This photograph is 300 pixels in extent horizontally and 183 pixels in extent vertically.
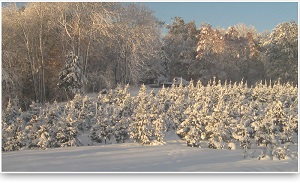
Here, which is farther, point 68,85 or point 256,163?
point 68,85

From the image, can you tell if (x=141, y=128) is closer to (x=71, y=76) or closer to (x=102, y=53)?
(x=71, y=76)

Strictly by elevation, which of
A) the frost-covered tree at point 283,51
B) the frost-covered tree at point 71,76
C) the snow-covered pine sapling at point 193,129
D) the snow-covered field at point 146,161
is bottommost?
the snow-covered field at point 146,161

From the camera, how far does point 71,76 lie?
17.5 meters

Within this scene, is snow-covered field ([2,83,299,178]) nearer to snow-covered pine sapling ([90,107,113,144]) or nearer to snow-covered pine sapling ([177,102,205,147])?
snow-covered pine sapling ([177,102,205,147])

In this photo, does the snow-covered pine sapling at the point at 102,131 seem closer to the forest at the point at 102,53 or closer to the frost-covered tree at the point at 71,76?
the forest at the point at 102,53

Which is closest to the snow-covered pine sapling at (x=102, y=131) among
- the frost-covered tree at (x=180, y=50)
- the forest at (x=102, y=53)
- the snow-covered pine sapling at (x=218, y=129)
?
the snow-covered pine sapling at (x=218, y=129)

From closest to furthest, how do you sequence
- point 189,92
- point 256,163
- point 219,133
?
point 256,163, point 219,133, point 189,92

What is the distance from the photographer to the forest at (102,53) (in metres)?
17.0

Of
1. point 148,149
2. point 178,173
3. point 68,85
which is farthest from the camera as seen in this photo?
point 68,85

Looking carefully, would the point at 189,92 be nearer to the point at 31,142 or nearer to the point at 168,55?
the point at 31,142

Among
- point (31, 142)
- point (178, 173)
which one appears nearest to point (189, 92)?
point (31, 142)

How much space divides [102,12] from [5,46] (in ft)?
16.2

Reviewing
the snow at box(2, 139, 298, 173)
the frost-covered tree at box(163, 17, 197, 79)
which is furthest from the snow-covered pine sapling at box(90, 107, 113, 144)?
the frost-covered tree at box(163, 17, 197, 79)

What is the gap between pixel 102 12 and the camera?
1814cm
